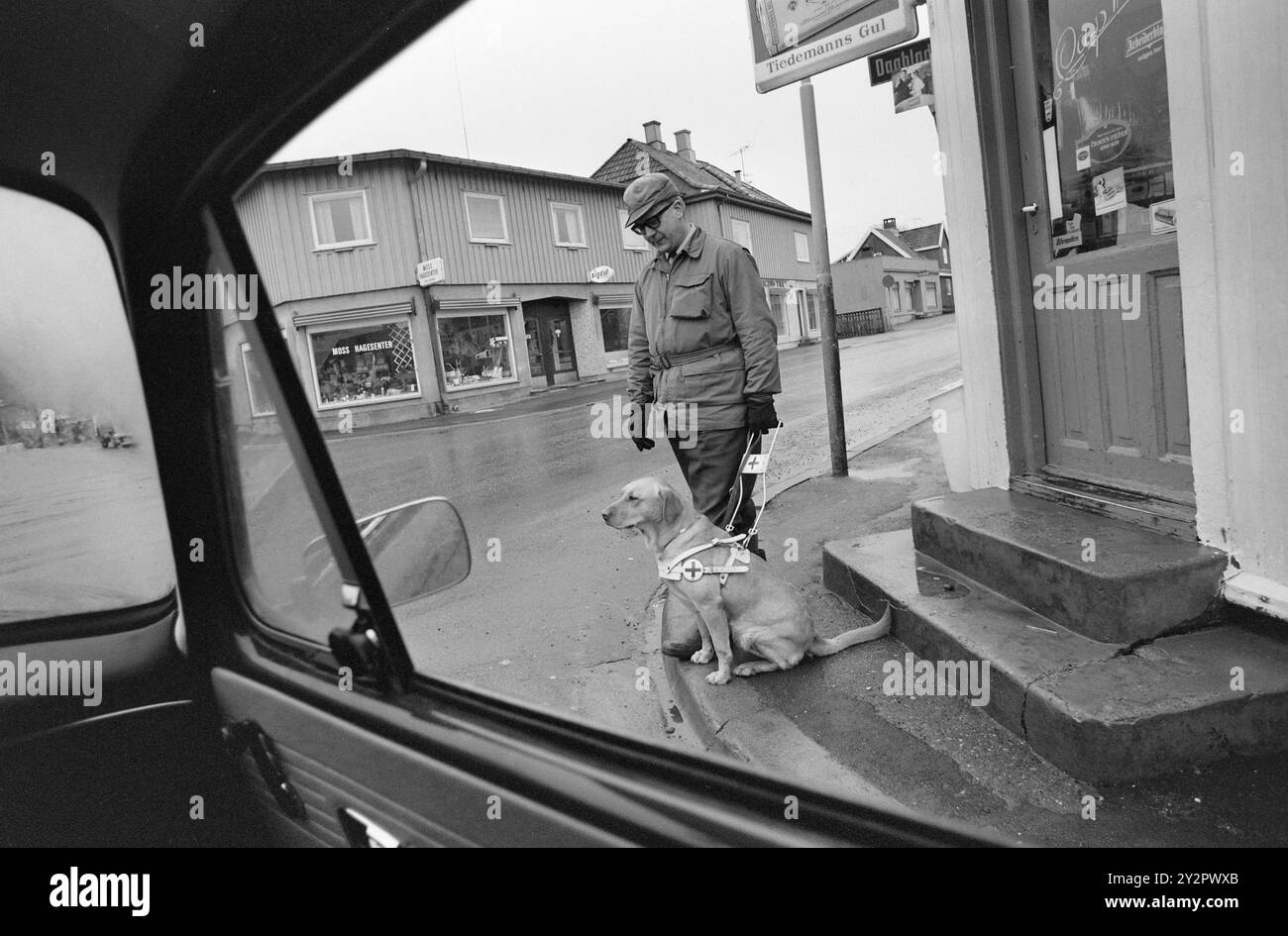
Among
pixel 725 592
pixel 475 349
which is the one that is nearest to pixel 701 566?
pixel 725 592

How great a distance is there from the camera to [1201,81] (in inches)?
113

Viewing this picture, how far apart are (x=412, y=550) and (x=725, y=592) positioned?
85.9 inches

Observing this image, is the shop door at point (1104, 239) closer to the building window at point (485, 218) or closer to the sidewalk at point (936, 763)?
the sidewalk at point (936, 763)

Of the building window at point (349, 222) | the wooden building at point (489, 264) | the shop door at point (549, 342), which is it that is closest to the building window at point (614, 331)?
the wooden building at point (489, 264)

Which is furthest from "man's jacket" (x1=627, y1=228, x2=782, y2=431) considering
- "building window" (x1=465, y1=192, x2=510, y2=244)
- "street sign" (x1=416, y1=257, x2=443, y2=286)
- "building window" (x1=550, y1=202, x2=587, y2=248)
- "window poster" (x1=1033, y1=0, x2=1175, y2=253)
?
"building window" (x1=550, y1=202, x2=587, y2=248)

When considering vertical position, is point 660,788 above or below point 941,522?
above

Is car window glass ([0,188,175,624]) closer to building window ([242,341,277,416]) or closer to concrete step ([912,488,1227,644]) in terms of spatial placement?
building window ([242,341,277,416])

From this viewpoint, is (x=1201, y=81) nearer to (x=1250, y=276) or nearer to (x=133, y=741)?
(x=1250, y=276)

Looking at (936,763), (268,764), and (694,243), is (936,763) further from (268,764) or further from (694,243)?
(694,243)
